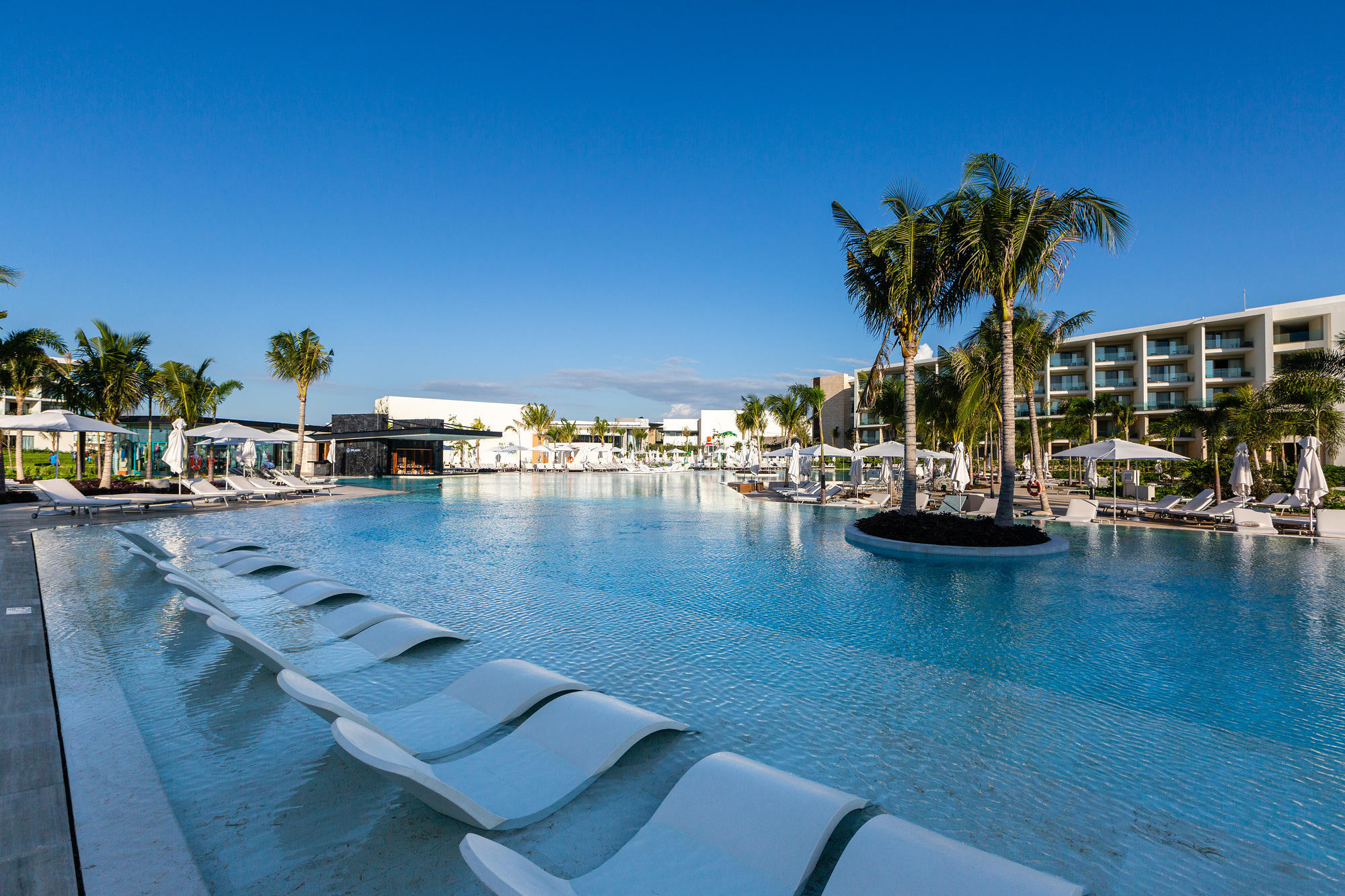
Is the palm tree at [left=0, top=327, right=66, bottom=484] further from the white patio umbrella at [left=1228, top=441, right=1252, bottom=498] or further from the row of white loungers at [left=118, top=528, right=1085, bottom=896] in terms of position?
the white patio umbrella at [left=1228, top=441, right=1252, bottom=498]

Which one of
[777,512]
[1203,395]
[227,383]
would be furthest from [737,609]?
[1203,395]

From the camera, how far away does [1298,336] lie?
1591 inches

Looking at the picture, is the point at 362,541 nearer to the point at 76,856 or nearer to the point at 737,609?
the point at 737,609

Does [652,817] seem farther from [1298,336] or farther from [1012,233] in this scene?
[1298,336]

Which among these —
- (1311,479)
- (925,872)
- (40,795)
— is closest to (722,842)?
(925,872)

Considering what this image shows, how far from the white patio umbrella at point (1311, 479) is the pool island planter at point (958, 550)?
20.7 ft

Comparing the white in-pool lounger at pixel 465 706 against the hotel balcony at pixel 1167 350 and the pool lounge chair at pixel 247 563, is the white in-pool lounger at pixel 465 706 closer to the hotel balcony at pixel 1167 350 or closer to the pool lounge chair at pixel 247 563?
the pool lounge chair at pixel 247 563

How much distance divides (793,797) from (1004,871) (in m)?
0.74

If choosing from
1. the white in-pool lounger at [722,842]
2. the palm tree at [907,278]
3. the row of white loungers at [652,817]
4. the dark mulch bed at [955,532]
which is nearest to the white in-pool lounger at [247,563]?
the row of white loungers at [652,817]

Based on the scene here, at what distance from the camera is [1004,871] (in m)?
1.98

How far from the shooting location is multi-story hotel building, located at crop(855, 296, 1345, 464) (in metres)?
40.0

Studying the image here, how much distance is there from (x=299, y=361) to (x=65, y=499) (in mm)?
16092

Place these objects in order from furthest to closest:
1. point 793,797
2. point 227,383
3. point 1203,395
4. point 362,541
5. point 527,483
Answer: point 1203,395
point 527,483
point 227,383
point 362,541
point 793,797

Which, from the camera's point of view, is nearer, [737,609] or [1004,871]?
[1004,871]
